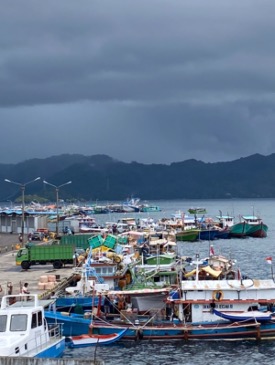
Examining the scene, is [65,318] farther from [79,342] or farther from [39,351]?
[39,351]

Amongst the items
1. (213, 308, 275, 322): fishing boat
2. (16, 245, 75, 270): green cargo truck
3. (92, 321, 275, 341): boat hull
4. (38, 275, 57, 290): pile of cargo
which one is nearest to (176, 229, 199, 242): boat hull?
(16, 245, 75, 270): green cargo truck

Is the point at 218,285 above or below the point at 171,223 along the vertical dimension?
below

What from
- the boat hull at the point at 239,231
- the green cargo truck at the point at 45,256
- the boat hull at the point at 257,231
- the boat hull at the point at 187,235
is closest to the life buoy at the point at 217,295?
the green cargo truck at the point at 45,256

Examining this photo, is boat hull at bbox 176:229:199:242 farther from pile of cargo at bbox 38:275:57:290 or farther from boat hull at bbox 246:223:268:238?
pile of cargo at bbox 38:275:57:290

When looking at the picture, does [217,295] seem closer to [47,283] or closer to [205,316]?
[205,316]

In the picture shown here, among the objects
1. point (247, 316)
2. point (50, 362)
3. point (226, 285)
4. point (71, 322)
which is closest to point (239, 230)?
point (226, 285)

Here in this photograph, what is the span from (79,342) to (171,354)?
6.35 meters

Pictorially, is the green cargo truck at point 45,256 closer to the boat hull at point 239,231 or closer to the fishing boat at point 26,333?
the fishing boat at point 26,333

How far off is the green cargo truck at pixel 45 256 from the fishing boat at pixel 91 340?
1340 inches

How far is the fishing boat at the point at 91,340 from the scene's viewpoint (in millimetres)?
48750

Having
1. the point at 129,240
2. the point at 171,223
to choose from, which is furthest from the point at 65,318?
the point at 171,223

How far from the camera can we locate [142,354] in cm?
4716

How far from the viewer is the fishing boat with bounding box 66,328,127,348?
4875cm

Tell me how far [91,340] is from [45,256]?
3587 centimetres
